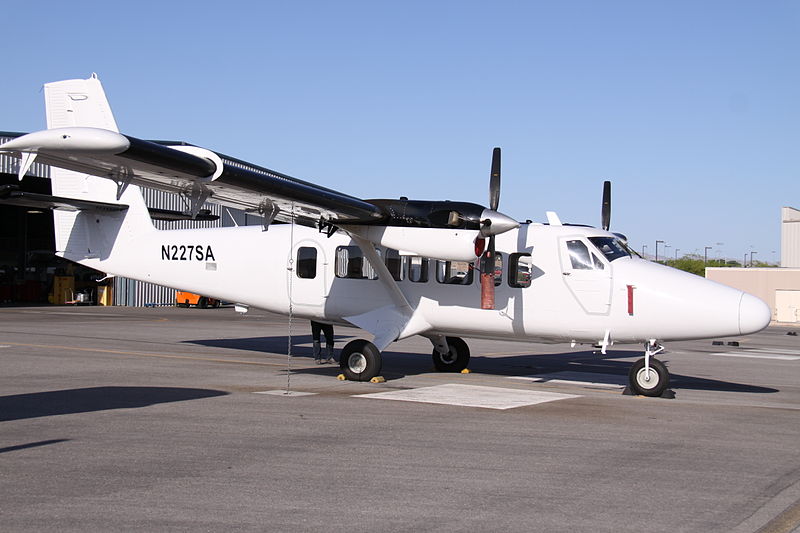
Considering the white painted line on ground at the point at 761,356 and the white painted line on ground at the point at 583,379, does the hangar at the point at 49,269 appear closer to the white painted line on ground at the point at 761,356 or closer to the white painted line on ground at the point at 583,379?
the white painted line on ground at the point at 761,356

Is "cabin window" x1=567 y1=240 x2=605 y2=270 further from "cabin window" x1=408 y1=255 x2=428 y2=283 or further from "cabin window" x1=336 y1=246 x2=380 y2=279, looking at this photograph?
"cabin window" x1=336 y1=246 x2=380 y2=279

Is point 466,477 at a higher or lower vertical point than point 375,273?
lower

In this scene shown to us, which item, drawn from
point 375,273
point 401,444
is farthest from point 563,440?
point 375,273

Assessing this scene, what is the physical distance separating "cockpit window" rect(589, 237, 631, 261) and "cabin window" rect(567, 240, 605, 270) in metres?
0.19

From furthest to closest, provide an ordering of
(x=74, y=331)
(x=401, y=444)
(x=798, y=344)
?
1. (x=798, y=344)
2. (x=74, y=331)
3. (x=401, y=444)

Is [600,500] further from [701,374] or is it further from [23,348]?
[23,348]

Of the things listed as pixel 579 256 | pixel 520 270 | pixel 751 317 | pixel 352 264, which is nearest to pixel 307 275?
pixel 352 264

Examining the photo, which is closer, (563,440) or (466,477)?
(466,477)

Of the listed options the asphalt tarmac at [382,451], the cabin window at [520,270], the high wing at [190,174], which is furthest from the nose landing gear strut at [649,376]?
the high wing at [190,174]

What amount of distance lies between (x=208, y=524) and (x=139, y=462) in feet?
7.19

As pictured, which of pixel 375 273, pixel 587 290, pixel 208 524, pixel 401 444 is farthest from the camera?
pixel 375 273

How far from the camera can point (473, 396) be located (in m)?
13.0

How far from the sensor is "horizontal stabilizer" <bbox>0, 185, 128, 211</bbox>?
13.6 m

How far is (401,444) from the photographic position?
8773 mm
